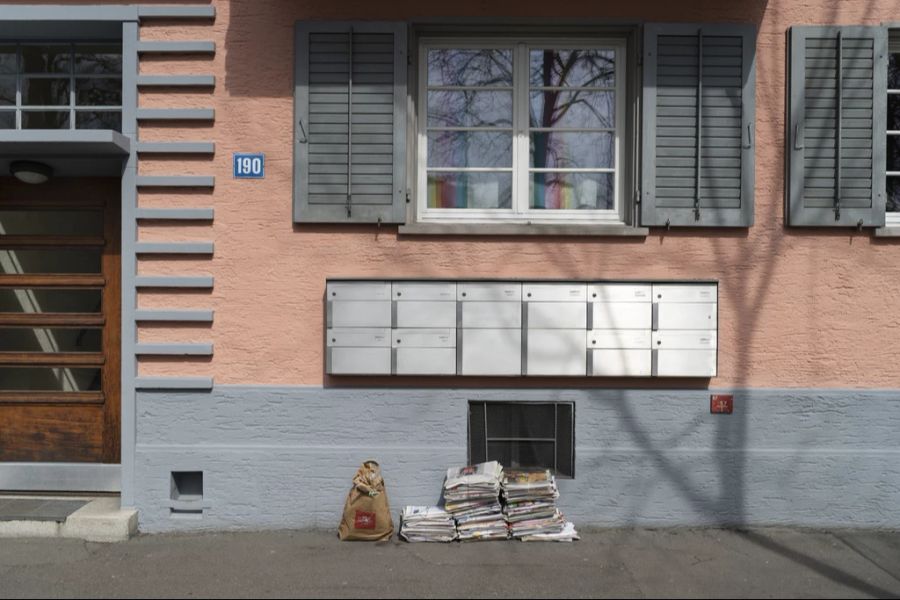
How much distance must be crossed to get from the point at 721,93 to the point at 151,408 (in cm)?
500

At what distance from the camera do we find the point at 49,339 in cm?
585

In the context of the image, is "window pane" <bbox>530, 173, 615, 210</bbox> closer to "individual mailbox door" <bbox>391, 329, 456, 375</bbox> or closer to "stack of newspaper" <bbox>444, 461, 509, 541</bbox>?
"individual mailbox door" <bbox>391, 329, 456, 375</bbox>

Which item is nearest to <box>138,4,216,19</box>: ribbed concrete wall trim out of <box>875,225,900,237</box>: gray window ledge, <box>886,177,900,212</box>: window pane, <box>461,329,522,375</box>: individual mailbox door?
<box>461,329,522,375</box>: individual mailbox door

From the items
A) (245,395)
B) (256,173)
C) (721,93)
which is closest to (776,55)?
(721,93)

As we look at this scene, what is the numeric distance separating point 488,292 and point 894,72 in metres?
3.83

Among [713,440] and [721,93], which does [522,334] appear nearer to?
[713,440]

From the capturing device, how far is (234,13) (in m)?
5.32

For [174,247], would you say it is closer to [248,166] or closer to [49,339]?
[248,166]

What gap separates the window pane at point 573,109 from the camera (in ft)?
18.5

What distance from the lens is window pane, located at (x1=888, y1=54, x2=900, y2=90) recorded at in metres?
5.69

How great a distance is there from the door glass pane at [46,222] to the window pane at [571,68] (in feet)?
12.6

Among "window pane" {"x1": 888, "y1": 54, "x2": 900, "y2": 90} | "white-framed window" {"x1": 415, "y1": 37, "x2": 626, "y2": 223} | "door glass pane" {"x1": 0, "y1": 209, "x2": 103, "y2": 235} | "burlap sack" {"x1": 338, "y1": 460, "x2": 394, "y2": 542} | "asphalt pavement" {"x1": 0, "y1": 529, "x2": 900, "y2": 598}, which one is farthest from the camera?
"door glass pane" {"x1": 0, "y1": 209, "x2": 103, "y2": 235}

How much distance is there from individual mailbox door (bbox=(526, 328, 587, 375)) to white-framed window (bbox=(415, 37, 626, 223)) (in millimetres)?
993

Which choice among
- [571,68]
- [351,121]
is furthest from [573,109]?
[351,121]
